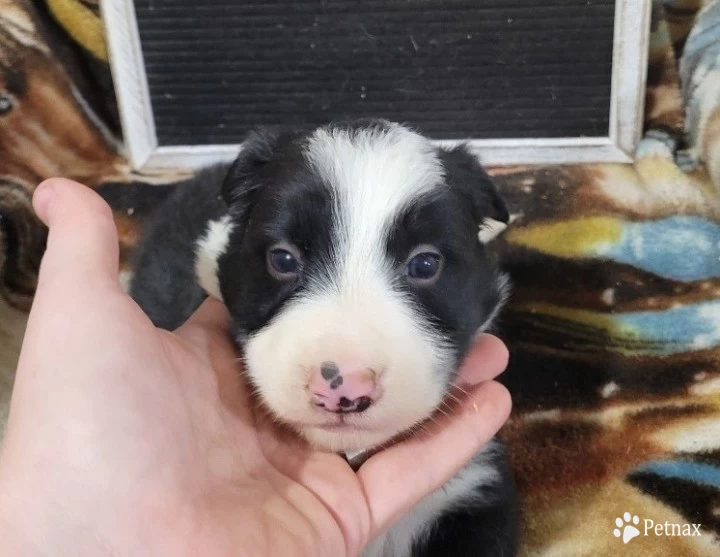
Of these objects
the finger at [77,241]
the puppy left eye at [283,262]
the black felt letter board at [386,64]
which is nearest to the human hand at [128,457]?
the finger at [77,241]

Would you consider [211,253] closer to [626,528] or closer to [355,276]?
[355,276]

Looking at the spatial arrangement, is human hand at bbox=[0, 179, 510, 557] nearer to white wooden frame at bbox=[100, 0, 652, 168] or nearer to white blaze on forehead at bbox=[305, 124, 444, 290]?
white blaze on forehead at bbox=[305, 124, 444, 290]

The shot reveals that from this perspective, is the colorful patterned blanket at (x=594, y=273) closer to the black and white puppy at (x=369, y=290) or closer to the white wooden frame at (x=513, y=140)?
the white wooden frame at (x=513, y=140)

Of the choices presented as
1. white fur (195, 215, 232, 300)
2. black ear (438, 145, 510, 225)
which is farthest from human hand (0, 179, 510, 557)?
black ear (438, 145, 510, 225)

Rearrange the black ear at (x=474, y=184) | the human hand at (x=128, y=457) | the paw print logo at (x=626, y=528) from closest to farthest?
the human hand at (x=128, y=457) → the black ear at (x=474, y=184) → the paw print logo at (x=626, y=528)

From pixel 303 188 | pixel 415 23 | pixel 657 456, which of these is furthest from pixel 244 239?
pixel 415 23

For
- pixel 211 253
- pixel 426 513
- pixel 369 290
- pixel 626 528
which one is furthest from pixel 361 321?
pixel 626 528

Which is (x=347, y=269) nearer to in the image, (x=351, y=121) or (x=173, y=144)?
(x=351, y=121)
